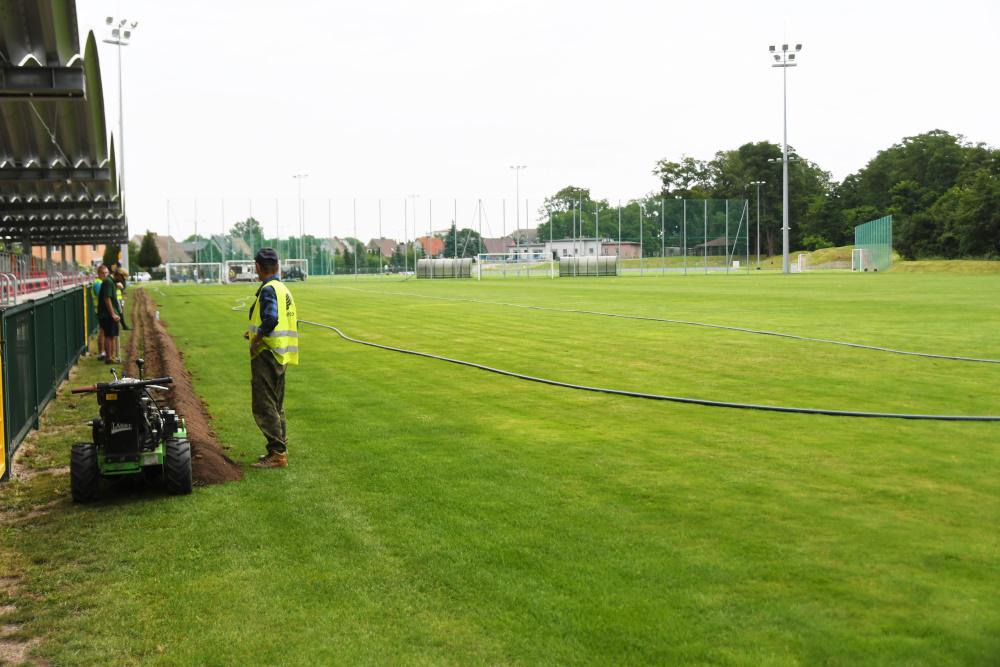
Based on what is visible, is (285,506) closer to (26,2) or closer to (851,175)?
(26,2)

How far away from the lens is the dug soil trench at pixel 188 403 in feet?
28.2

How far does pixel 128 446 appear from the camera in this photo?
25.2 ft

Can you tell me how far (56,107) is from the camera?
69.2 feet

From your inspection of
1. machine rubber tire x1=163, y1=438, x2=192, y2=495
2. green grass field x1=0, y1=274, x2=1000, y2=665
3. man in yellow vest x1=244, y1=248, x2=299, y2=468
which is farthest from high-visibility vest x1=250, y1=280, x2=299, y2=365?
machine rubber tire x1=163, y1=438, x2=192, y2=495

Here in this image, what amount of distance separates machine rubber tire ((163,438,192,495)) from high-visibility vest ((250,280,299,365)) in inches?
54.7

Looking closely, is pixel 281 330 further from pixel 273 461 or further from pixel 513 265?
pixel 513 265

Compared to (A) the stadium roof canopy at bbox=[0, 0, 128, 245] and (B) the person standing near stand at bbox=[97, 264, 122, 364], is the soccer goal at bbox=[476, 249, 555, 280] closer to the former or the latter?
(A) the stadium roof canopy at bbox=[0, 0, 128, 245]

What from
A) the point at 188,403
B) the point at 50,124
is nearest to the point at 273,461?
the point at 188,403

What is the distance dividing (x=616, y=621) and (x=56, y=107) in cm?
2044

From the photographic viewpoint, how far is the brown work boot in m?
8.91

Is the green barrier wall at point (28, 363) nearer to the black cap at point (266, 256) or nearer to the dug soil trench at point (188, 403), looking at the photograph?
the dug soil trench at point (188, 403)

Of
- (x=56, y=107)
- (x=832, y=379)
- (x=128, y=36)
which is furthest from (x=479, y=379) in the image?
(x=128, y=36)

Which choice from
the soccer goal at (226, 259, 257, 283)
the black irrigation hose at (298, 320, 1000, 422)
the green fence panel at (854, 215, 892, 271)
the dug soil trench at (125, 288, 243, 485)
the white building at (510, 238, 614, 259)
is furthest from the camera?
the white building at (510, 238, 614, 259)

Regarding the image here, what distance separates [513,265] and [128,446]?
8132 centimetres
